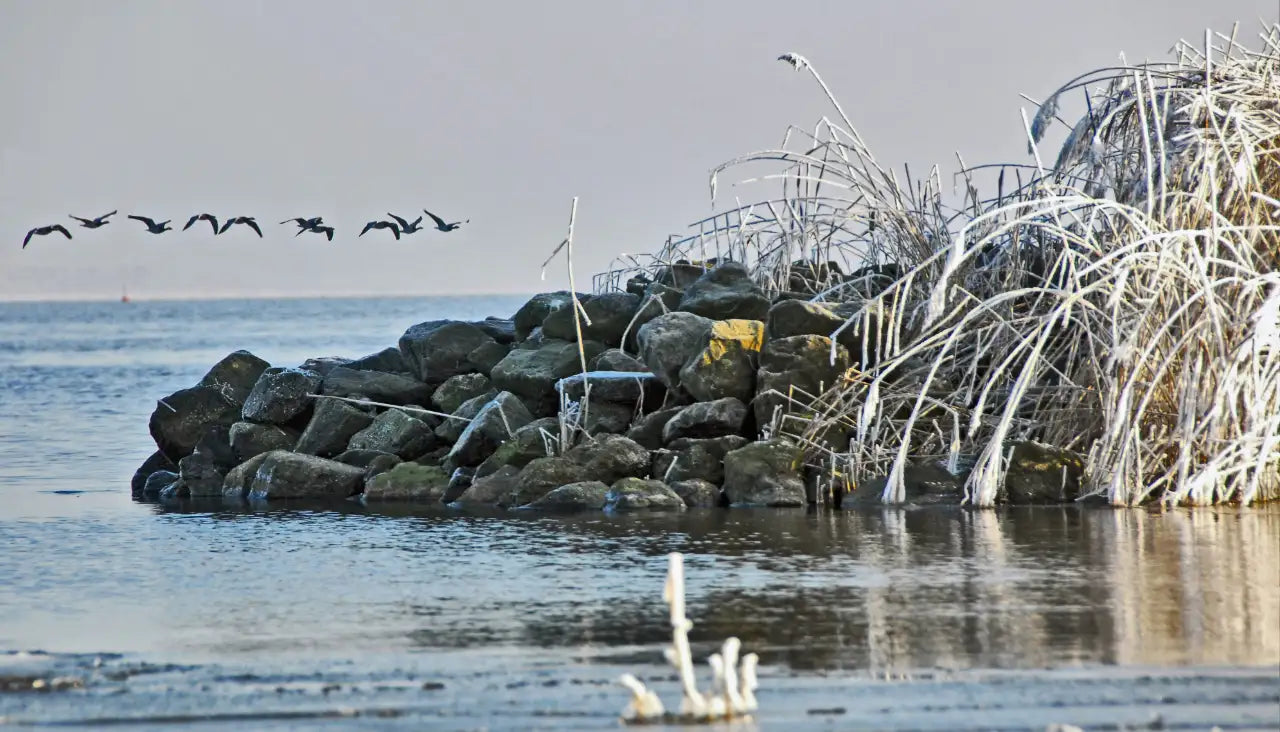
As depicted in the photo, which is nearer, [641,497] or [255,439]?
[641,497]

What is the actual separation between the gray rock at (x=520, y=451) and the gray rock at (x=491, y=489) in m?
0.19

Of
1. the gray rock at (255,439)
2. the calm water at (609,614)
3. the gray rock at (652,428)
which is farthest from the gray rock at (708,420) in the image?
the gray rock at (255,439)

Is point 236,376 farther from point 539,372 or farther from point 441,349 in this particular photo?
point 539,372

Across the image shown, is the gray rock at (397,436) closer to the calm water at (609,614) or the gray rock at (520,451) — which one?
the gray rock at (520,451)

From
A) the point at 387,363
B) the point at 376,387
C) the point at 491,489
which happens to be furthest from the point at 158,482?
the point at 491,489

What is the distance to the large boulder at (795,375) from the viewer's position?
1281 cm

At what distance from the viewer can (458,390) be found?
49.2 ft

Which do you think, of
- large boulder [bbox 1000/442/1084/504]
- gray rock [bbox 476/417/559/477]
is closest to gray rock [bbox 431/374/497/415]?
gray rock [bbox 476/417/559/477]

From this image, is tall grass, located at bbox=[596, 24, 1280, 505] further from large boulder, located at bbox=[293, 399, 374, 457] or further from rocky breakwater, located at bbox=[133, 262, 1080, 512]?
large boulder, located at bbox=[293, 399, 374, 457]

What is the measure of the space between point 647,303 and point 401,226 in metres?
2.26

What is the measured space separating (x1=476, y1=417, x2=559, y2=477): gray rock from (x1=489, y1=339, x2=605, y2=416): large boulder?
38.9 inches

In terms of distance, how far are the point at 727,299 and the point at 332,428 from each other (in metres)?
3.58

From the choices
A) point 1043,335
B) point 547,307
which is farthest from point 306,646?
point 547,307

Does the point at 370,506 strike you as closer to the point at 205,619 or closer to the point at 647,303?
the point at 647,303
